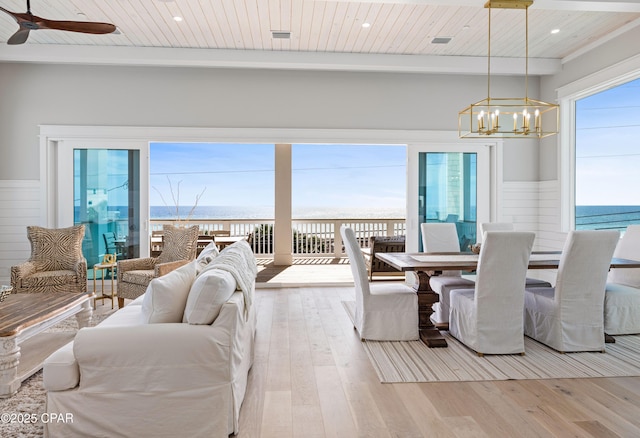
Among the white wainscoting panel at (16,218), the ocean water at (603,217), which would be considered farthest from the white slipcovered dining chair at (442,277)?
the white wainscoting panel at (16,218)

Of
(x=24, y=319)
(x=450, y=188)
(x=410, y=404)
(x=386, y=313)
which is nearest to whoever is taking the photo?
(x=410, y=404)

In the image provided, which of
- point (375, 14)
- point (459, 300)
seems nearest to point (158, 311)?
point (459, 300)

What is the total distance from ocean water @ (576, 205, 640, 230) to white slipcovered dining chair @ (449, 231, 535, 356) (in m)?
3.09

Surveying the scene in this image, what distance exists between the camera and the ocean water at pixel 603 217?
5859 mm

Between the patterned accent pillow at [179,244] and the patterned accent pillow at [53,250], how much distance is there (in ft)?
3.17

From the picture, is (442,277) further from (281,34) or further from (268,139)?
(281,34)

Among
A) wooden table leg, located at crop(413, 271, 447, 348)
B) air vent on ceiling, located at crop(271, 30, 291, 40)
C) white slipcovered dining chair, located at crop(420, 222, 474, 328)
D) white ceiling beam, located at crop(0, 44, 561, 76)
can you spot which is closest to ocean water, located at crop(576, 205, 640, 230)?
white ceiling beam, located at crop(0, 44, 561, 76)

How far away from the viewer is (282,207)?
29.8 ft

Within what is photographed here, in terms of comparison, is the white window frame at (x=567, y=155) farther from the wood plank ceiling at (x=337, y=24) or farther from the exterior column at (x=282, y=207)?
the exterior column at (x=282, y=207)

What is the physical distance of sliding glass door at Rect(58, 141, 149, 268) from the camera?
20.8 ft

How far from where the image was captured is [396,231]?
10211 millimetres

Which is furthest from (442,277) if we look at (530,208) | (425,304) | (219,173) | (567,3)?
(219,173)

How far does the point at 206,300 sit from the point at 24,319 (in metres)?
1.59

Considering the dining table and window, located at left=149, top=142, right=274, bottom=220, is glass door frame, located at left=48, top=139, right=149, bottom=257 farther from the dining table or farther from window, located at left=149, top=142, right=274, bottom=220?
window, located at left=149, top=142, right=274, bottom=220
